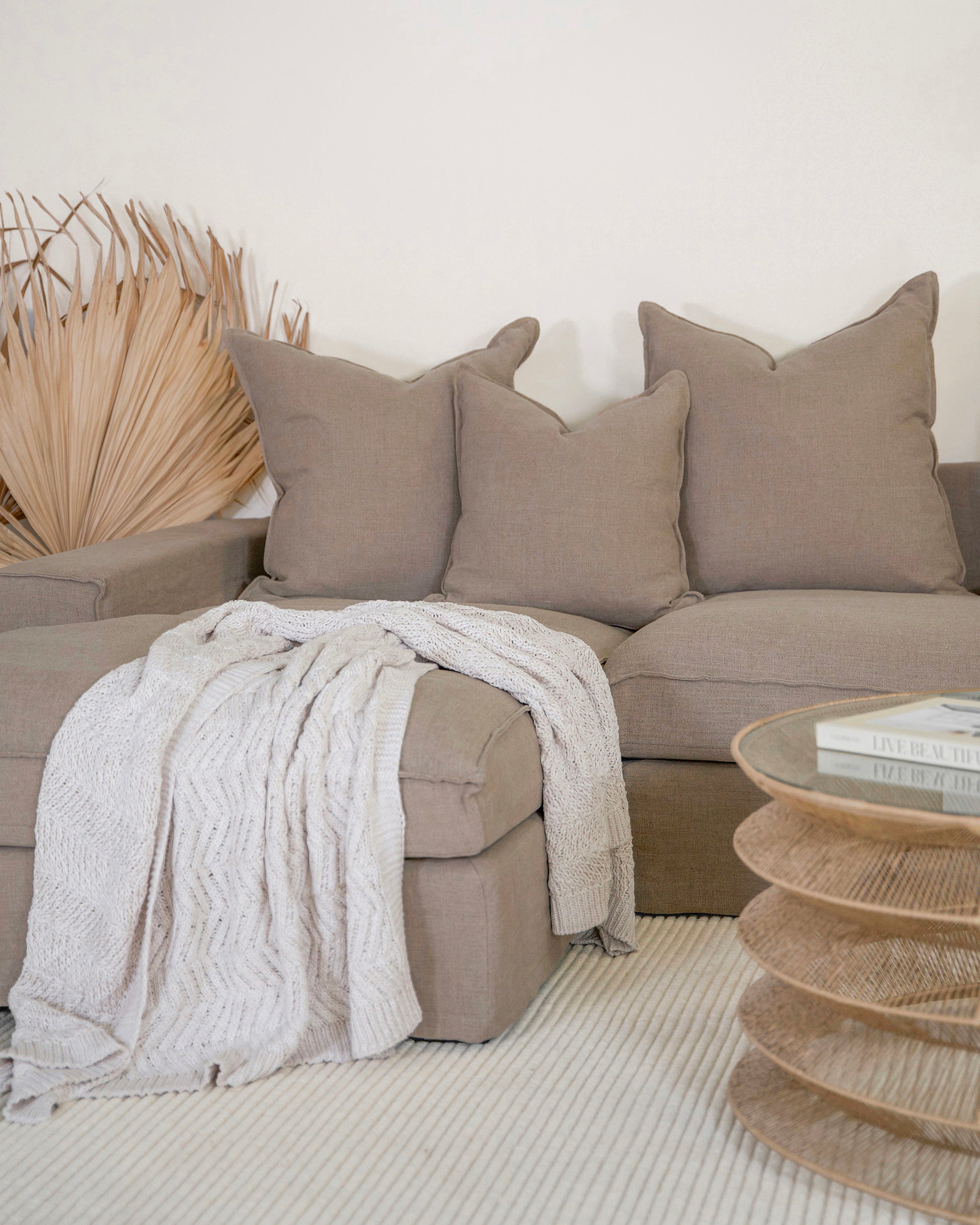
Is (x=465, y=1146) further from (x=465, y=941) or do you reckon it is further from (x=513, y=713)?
(x=513, y=713)

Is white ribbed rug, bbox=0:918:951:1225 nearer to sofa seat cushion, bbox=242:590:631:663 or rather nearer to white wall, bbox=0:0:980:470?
sofa seat cushion, bbox=242:590:631:663

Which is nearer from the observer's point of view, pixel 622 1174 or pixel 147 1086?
pixel 622 1174

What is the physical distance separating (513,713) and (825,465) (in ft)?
3.75

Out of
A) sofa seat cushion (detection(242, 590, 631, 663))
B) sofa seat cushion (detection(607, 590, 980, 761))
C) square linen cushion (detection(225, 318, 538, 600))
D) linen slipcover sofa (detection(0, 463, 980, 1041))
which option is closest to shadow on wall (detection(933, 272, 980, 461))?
linen slipcover sofa (detection(0, 463, 980, 1041))

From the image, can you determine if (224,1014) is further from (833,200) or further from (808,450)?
(833,200)

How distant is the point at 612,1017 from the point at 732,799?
1.53 feet

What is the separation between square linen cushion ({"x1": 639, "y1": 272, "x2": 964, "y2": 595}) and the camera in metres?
2.45

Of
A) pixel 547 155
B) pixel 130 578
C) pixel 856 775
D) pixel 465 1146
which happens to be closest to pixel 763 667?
pixel 856 775

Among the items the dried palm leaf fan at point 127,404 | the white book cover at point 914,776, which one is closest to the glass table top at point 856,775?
the white book cover at point 914,776

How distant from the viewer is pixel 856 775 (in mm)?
1237

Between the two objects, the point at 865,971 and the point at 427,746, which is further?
the point at 427,746

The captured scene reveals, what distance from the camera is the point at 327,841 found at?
155 cm

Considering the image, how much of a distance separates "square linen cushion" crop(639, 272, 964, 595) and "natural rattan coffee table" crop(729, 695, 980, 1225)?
109 centimetres

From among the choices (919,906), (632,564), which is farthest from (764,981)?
(632,564)
